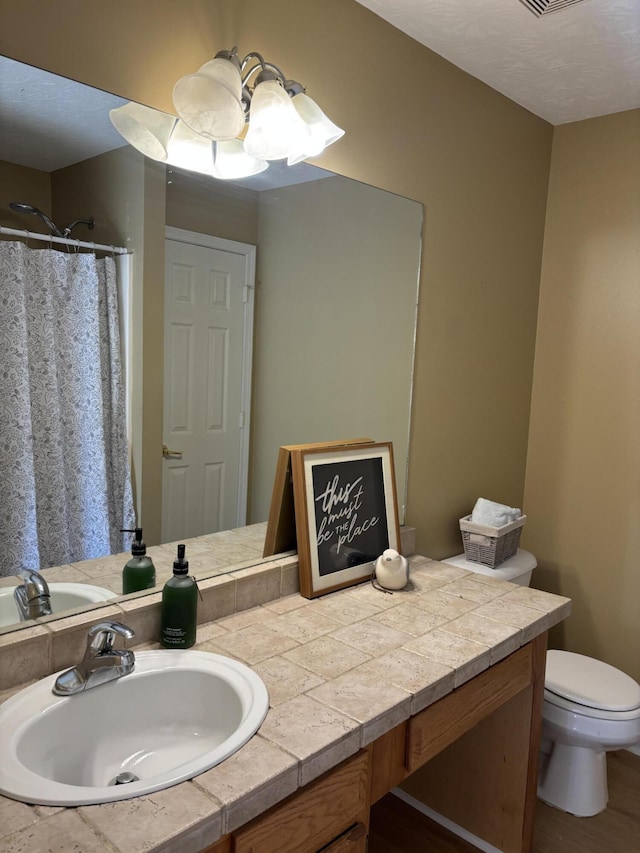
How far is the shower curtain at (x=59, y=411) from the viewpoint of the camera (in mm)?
1245

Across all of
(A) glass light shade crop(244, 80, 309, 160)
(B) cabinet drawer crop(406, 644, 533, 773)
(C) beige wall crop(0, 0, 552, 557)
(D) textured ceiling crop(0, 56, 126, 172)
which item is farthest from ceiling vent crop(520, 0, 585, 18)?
(B) cabinet drawer crop(406, 644, 533, 773)

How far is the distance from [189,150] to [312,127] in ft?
0.98

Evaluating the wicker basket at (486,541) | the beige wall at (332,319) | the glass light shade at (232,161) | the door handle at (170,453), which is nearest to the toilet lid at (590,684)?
the wicker basket at (486,541)

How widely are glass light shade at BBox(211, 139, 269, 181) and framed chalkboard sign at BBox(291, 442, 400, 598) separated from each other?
73 centimetres

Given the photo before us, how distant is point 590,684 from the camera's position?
2.21m

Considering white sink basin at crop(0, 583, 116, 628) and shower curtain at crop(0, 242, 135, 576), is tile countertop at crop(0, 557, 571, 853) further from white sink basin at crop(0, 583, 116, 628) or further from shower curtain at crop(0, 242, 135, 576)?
shower curtain at crop(0, 242, 135, 576)

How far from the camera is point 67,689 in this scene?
1172 mm

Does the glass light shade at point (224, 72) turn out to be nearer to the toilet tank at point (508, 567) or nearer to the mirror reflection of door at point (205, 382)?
the mirror reflection of door at point (205, 382)

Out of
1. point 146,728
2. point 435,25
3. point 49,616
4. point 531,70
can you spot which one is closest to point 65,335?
point 49,616

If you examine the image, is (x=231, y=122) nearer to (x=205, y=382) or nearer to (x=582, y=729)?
(x=205, y=382)

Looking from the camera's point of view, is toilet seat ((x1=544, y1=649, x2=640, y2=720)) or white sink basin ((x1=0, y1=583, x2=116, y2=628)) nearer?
white sink basin ((x1=0, y1=583, x2=116, y2=628))

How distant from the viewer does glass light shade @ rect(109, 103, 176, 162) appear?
1.36 meters

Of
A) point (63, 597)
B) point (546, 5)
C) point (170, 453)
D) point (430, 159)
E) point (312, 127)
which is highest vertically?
point (546, 5)

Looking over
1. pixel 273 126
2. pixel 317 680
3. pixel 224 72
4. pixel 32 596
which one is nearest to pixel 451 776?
pixel 317 680
